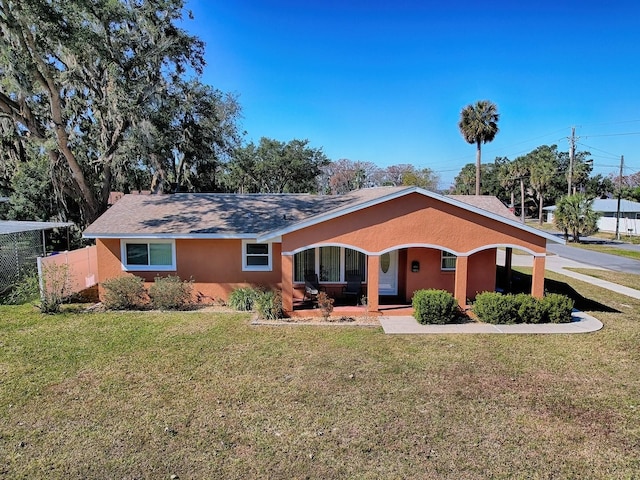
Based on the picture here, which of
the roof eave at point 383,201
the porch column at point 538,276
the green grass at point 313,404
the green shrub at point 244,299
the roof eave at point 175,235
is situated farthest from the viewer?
the roof eave at point 175,235

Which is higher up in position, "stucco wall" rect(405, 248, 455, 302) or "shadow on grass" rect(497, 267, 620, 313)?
"stucco wall" rect(405, 248, 455, 302)

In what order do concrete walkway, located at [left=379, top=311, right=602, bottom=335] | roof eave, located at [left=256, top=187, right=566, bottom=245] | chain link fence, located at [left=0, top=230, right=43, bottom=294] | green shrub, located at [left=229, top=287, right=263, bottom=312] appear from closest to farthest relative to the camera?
concrete walkway, located at [left=379, top=311, right=602, bottom=335], roof eave, located at [left=256, top=187, right=566, bottom=245], green shrub, located at [left=229, top=287, right=263, bottom=312], chain link fence, located at [left=0, top=230, right=43, bottom=294]

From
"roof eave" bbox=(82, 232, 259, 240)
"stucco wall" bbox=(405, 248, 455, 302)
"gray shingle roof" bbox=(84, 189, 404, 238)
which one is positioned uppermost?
"gray shingle roof" bbox=(84, 189, 404, 238)

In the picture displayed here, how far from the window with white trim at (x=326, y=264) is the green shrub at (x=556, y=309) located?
5708mm

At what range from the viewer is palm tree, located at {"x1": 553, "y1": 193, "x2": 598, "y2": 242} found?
111ft

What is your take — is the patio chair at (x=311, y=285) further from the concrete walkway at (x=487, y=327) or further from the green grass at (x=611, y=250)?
the green grass at (x=611, y=250)

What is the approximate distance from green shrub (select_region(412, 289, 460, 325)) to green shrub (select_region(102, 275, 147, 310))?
346 inches

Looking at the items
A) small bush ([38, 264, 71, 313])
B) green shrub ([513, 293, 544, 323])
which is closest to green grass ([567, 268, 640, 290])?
green shrub ([513, 293, 544, 323])

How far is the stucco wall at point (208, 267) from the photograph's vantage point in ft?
45.3

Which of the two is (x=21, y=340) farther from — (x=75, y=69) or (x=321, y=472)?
(x=75, y=69)

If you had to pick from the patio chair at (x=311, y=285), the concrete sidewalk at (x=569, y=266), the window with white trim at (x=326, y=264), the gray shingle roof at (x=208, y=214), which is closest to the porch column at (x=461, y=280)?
the window with white trim at (x=326, y=264)

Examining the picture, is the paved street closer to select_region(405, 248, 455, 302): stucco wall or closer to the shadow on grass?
the shadow on grass

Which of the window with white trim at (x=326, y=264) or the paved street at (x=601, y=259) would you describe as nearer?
the window with white trim at (x=326, y=264)

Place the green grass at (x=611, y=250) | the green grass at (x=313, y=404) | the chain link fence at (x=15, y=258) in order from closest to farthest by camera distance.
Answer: the green grass at (x=313, y=404), the chain link fence at (x=15, y=258), the green grass at (x=611, y=250)
